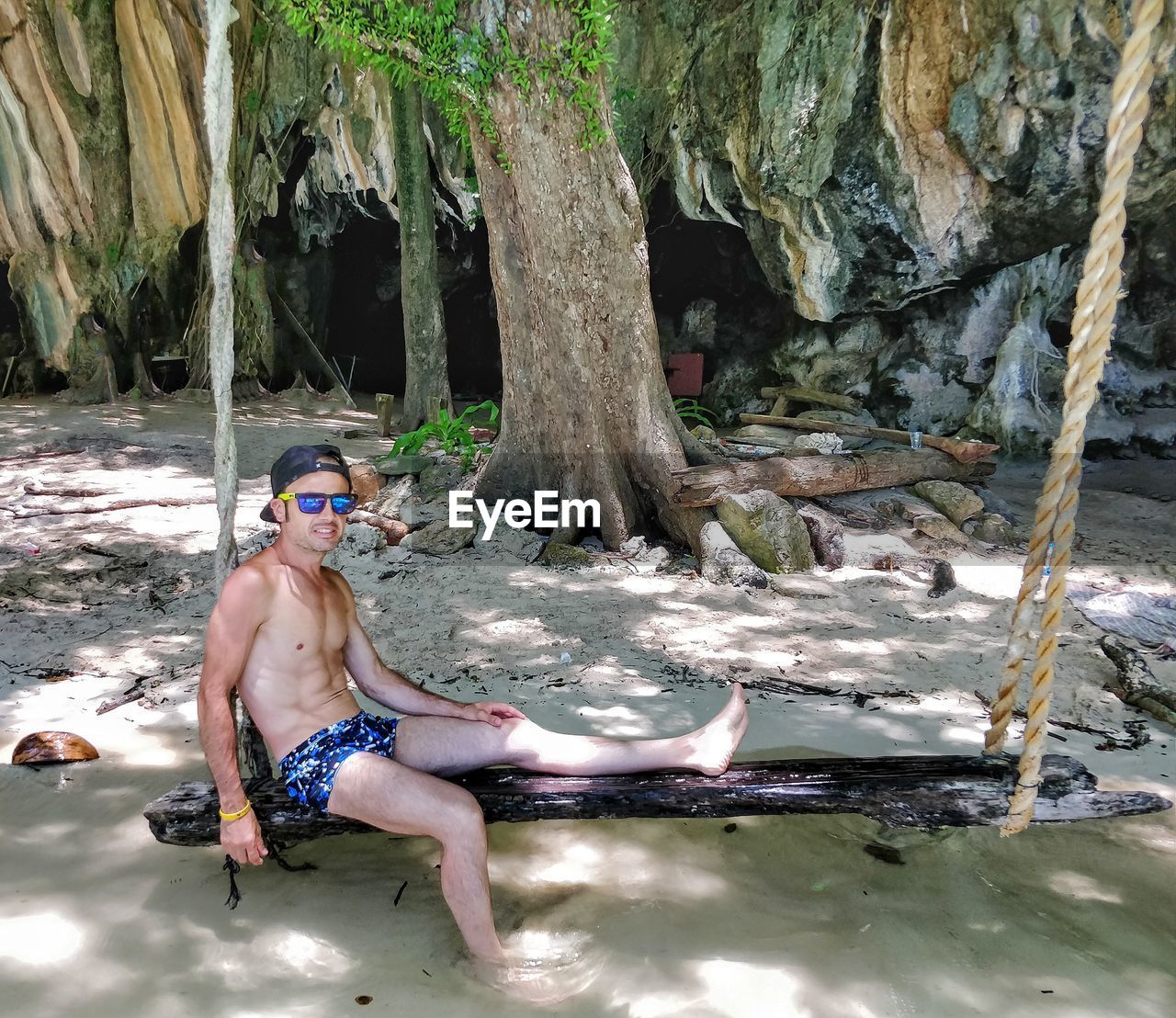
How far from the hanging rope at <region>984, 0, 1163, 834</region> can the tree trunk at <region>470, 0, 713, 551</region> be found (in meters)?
3.01

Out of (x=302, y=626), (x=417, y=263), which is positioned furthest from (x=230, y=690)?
(x=417, y=263)

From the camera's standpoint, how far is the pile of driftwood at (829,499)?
4699 mm

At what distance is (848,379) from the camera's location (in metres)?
9.44

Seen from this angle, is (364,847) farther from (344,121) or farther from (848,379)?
(344,121)

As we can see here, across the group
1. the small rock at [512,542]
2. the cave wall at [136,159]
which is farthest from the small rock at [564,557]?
the cave wall at [136,159]

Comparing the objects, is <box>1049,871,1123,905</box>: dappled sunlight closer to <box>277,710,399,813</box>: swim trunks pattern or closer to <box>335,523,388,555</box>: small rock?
<box>277,710,399,813</box>: swim trunks pattern

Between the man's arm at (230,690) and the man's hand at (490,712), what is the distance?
0.57 m

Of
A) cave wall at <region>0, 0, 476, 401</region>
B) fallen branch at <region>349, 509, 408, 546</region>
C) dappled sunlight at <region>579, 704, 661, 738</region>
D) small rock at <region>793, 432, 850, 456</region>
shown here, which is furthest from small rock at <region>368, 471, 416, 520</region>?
cave wall at <region>0, 0, 476, 401</region>

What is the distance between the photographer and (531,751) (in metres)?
2.18

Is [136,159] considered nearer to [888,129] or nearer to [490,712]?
[888,129]

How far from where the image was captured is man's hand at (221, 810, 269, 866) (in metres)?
1.87

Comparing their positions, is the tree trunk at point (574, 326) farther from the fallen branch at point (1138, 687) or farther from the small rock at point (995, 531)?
the fallen branch at point (1138, 687)

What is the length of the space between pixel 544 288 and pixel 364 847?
355 centimetres

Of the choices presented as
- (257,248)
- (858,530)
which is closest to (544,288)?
(858,530)
